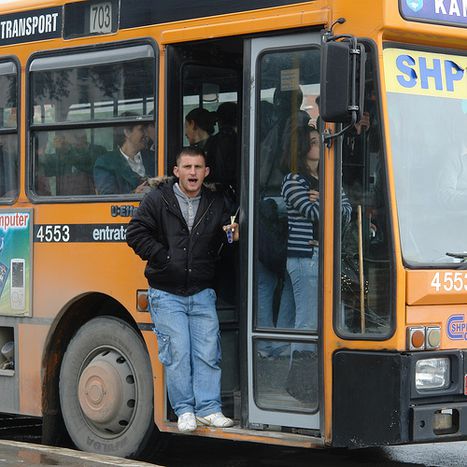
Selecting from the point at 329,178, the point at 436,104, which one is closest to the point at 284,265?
the point at 329,178

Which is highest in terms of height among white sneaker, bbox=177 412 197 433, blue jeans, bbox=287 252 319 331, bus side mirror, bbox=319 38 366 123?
bus side mirror, bbox=319 38 366 123

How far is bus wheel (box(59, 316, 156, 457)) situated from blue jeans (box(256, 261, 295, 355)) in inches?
39.7

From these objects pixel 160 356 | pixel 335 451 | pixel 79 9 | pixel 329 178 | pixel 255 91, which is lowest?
pixel 335 451

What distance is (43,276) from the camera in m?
9.44

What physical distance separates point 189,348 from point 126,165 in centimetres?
134

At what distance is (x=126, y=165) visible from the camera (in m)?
8.98

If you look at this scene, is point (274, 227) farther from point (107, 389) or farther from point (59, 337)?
point (59, 337)

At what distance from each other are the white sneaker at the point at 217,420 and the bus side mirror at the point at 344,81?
209cm

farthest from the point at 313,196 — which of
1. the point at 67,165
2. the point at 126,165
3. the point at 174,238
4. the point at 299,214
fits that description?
the point at 67,165

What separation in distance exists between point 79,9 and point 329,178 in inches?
102

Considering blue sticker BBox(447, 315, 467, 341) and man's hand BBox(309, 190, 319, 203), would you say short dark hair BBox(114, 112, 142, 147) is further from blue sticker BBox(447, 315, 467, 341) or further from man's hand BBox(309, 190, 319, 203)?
blue sticker BBox(447, 315, 467, 341)

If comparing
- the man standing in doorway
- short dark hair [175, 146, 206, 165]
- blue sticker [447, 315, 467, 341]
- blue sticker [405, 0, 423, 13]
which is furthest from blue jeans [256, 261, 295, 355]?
blue sticker [405, 0, 423, 13]

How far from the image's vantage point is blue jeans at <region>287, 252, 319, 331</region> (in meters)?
7.91

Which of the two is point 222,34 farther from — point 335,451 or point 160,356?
point 335,451
